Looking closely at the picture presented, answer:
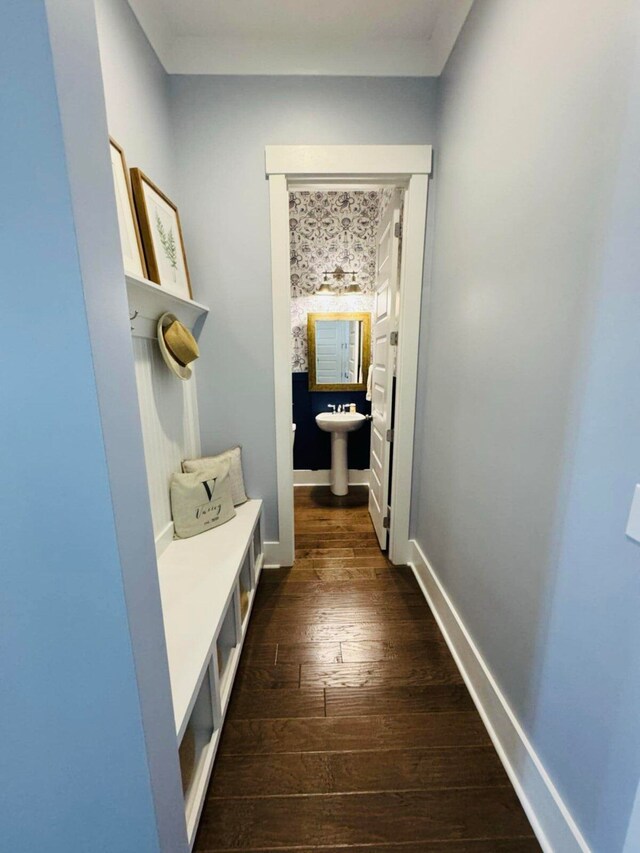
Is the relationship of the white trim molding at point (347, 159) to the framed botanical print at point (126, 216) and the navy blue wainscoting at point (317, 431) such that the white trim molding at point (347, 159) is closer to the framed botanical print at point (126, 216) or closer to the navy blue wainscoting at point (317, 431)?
the framed botanical print at point (126, 216)

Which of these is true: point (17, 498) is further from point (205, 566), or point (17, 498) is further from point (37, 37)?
point (205, 566)

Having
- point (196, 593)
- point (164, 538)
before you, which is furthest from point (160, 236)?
point (196, 593)

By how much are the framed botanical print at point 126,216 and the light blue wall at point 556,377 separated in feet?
4.32

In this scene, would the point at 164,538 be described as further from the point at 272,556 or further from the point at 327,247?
the point at 327,247

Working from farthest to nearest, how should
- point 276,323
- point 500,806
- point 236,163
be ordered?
1. point 276,323
2. point 236,163
3. point 500,806

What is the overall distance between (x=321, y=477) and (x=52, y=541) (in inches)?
125

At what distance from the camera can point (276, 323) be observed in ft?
6.34

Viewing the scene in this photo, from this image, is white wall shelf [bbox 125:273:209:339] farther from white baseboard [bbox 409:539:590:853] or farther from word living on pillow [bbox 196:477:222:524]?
white baseboard [bbox 409:539:590:853]

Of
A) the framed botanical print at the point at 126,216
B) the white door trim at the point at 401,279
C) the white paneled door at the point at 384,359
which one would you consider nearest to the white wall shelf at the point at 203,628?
the white door trim at the point at 401,279

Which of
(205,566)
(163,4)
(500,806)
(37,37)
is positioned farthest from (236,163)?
(500,806)

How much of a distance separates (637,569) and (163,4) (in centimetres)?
264

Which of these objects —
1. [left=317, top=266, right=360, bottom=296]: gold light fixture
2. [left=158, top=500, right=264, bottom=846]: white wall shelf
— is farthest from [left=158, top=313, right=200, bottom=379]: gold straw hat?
[left=317, top=266, right=360, bottom=296]: gold light fixture

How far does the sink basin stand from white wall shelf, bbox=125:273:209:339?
5.38 ft

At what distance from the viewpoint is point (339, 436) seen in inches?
130
